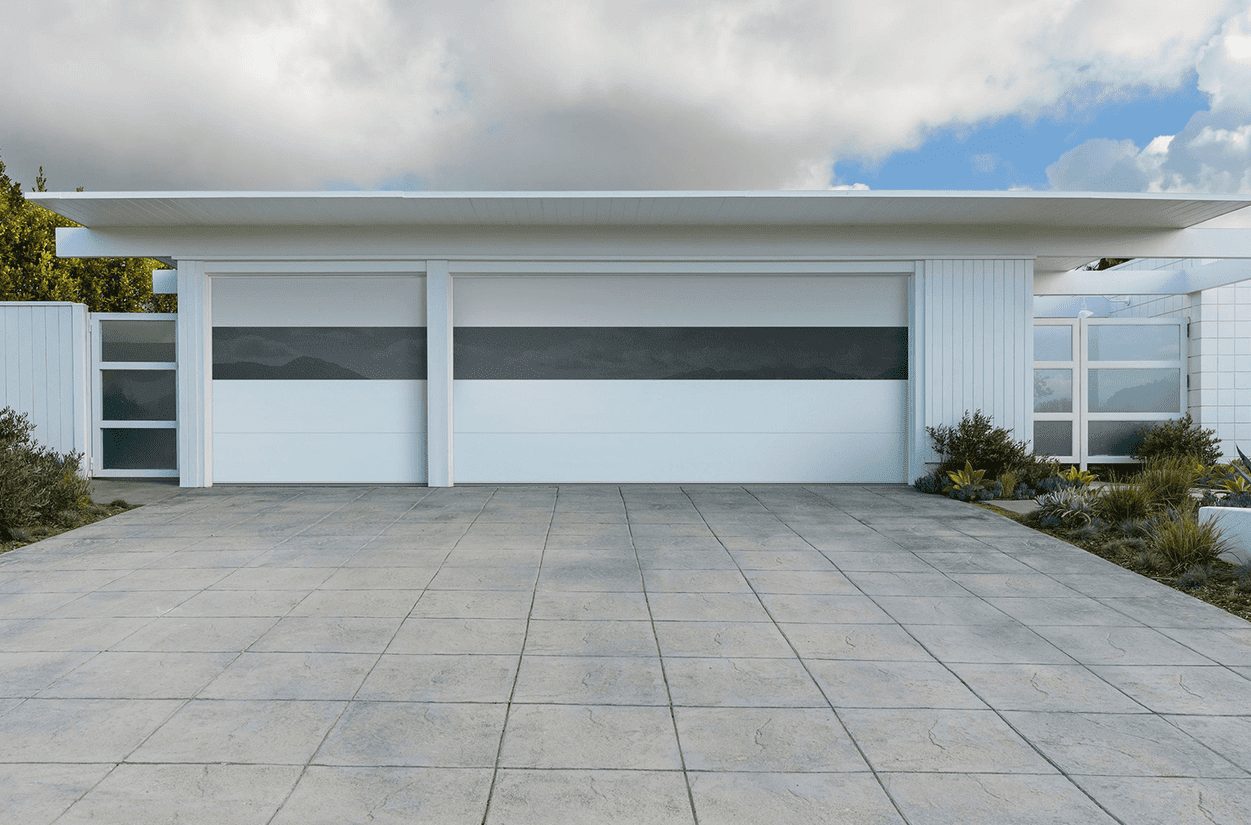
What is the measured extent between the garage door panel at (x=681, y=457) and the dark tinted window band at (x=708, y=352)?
0.80m

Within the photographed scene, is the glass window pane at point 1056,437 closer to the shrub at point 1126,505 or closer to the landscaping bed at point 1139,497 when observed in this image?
the landscaping bed at point 1139,497

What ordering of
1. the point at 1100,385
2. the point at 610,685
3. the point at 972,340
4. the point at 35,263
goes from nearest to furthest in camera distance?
the point at 610,685 → the point at 972,340 → the point at 1100,385 → the point at 35,263

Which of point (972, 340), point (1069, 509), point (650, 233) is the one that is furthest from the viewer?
point (972, 340)

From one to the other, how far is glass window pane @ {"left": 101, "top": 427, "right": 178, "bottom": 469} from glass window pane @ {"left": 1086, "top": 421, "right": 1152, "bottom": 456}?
41.9ft

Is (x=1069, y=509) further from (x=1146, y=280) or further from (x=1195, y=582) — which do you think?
(x=1146, y=280)

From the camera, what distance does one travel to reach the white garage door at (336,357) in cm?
980

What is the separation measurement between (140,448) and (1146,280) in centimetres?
1479

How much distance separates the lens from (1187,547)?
5.41 m

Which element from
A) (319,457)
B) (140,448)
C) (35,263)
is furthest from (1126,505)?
(35,263)

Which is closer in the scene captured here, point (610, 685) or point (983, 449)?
point (610, 685)

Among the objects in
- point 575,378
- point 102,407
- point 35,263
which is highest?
point 35,263

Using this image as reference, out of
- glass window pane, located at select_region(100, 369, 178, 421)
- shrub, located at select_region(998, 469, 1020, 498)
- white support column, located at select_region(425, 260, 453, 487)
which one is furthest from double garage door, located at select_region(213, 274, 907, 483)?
shrub, located at select_region(998, 469, 1020, 498)

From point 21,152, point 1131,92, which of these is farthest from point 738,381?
point 21,152

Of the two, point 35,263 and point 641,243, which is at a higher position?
point 35,263
